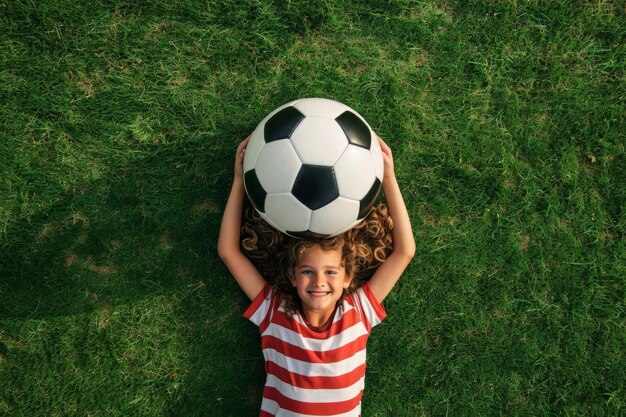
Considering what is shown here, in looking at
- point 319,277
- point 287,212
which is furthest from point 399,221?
point 287,212

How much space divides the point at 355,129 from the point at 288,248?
101 centimetres

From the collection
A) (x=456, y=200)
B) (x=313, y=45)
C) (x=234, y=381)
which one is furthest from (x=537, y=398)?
(x=313, y=45)

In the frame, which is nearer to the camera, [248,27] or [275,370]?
[275,370]

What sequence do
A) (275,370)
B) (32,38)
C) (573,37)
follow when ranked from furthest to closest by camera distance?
(573,37) → (32,38) → (275,370)

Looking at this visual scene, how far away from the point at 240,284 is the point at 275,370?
25.1 inches

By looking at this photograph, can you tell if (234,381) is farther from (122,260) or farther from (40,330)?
(40,330)

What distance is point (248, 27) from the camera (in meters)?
3.57

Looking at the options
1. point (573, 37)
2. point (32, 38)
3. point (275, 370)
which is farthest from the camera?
point (573, 37)

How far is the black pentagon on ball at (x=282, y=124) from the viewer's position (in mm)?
2686

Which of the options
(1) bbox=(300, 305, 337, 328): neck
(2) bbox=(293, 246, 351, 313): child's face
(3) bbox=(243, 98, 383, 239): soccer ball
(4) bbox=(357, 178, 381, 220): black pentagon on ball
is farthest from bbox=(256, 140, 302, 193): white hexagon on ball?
(1) bbox=(300, 305, 337, 328): neck

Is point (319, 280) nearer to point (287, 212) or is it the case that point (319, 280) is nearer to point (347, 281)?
point (347, 281)

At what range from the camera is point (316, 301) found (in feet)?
10.0

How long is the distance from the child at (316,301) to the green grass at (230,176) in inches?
12.2

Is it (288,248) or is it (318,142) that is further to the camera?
(288,248)
